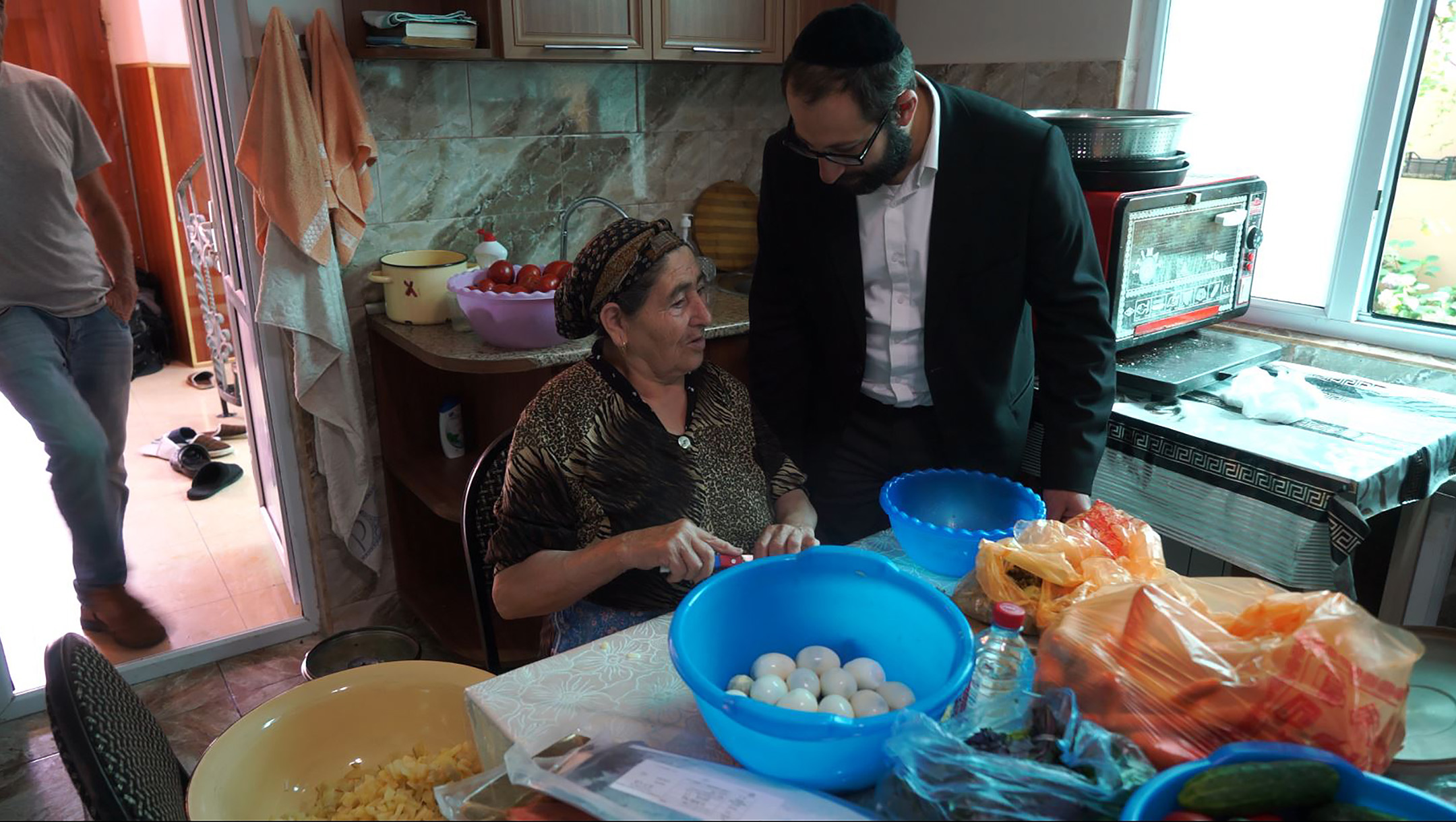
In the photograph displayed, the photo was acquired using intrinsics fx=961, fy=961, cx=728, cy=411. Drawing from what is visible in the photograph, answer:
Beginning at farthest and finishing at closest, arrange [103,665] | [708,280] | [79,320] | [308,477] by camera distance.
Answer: [308,477] < [79,320] < [708,280] < [103,665]

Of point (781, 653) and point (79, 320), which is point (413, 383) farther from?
point (781, 653)

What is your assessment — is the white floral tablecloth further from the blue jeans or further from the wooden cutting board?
the wooden cutting board

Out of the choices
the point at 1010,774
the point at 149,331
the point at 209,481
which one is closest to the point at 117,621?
the point at 209,481

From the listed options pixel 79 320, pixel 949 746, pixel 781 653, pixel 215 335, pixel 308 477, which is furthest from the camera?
pixel 215 335

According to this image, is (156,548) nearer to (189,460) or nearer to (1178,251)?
(189,460)

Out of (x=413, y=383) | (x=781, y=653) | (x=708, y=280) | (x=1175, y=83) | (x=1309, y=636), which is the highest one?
(x=1175, y=83)

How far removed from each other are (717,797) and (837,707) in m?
0.18

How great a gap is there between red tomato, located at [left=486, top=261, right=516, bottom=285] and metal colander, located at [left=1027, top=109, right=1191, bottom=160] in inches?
A: 48.9

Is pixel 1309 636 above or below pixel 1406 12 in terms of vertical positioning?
below

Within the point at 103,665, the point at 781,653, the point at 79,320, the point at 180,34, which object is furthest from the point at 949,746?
the point at 180,34

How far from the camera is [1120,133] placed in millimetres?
1942

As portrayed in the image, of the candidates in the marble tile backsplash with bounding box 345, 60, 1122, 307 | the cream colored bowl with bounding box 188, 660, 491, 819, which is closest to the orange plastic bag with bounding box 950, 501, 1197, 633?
the cream colored bowl with bounding box 188, 660, 491, 819

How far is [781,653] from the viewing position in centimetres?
108

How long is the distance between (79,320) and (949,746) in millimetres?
2362
